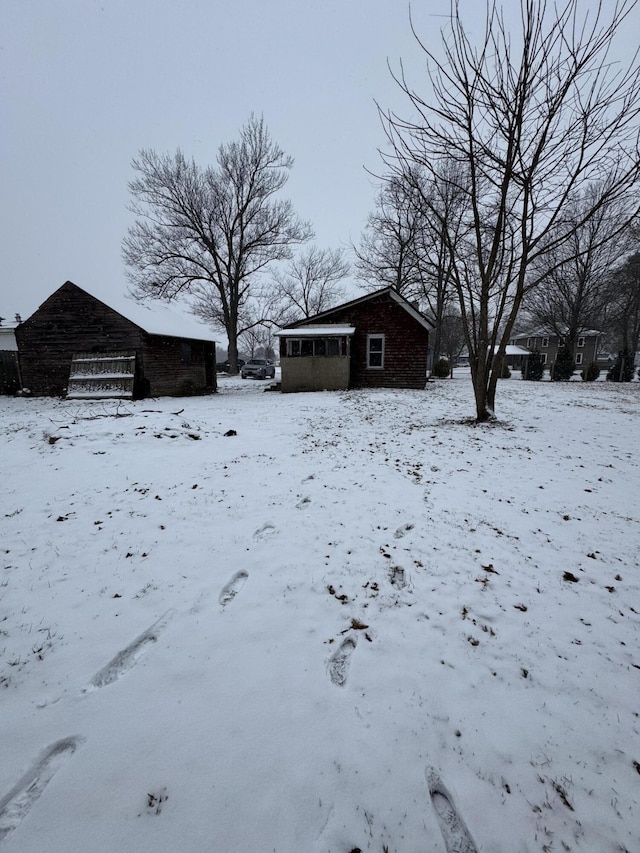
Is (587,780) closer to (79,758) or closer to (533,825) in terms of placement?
(533,825)

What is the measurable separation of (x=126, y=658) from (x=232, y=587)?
2.91ft

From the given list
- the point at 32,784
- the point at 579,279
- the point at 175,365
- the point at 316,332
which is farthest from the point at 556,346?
the point at 32,784

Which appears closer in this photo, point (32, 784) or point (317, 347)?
point (32, 784)

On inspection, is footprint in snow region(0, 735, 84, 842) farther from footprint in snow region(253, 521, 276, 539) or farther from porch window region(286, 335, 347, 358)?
porch window region(286, 335, 347, 358)

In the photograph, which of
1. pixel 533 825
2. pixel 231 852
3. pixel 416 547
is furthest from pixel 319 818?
pixel 416 547

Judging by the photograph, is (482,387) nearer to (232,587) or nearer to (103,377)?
(232,587)

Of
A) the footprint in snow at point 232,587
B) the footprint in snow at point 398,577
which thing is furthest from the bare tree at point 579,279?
the footprint in snow at point 232,587

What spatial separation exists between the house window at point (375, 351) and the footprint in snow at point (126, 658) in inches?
636

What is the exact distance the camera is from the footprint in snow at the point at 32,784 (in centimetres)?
145

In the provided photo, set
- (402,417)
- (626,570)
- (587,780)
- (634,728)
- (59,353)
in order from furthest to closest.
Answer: (59,353) → (402,417) → (626,570) → (634,728) → (587,780)

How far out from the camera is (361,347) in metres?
17.5

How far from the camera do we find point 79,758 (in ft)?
5.52

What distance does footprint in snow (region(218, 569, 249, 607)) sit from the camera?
9.27 ft

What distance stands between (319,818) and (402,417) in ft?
30.3
